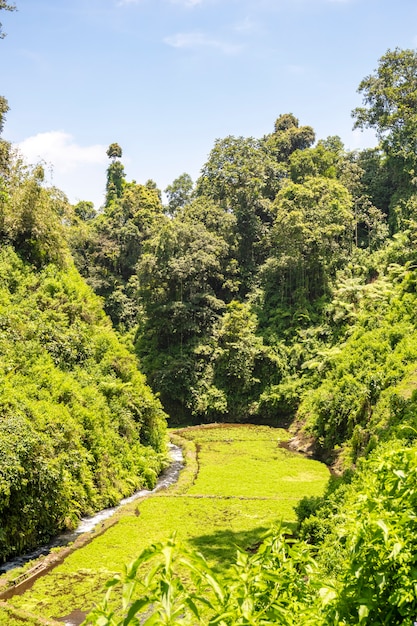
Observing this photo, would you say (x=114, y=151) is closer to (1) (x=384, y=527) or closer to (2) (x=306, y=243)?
(2) (x=306, y=243)

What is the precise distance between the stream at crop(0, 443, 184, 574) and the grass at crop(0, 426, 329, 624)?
1.53 ft

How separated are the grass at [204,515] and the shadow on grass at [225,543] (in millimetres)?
21

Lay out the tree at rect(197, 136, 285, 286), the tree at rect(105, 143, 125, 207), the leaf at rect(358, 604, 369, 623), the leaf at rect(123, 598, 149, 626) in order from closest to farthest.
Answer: the leaf at rect(123, 598, 149, 626), the leaf at rect(358, 604, 369, 623), the tree at rect(197, 136, 285, 286), the tree at rect(105, 143, 125, 207)

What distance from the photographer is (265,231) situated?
35219mm

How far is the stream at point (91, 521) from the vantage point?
10.1 m

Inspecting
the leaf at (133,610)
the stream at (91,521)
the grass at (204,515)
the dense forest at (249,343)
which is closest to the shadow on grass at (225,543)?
the grass at (204,515)

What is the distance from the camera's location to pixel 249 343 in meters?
28.2

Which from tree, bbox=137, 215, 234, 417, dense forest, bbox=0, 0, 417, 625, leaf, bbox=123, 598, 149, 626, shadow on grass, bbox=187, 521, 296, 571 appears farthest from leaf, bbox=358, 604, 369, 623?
tree, bbox=137, 215, 234, 417

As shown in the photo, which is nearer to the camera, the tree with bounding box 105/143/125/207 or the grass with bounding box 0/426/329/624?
the grass with bounding box 0/426/329/624

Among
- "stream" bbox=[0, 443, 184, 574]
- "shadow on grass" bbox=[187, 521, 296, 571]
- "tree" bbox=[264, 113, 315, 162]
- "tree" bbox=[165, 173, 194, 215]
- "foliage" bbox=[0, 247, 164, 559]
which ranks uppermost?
"tree" bbox=[264, 113, 315, 162]

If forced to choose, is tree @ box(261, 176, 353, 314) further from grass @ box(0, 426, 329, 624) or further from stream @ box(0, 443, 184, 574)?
stream @ box(0, 443, 184, 574)

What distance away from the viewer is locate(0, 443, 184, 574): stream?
10.1 metres

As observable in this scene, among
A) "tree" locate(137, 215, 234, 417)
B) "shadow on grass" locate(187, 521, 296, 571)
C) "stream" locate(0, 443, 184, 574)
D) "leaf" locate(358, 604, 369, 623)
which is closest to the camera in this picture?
"leaf" locate(358, 604, 369, 623)

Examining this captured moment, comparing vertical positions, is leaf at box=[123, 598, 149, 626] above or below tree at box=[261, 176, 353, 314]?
below
